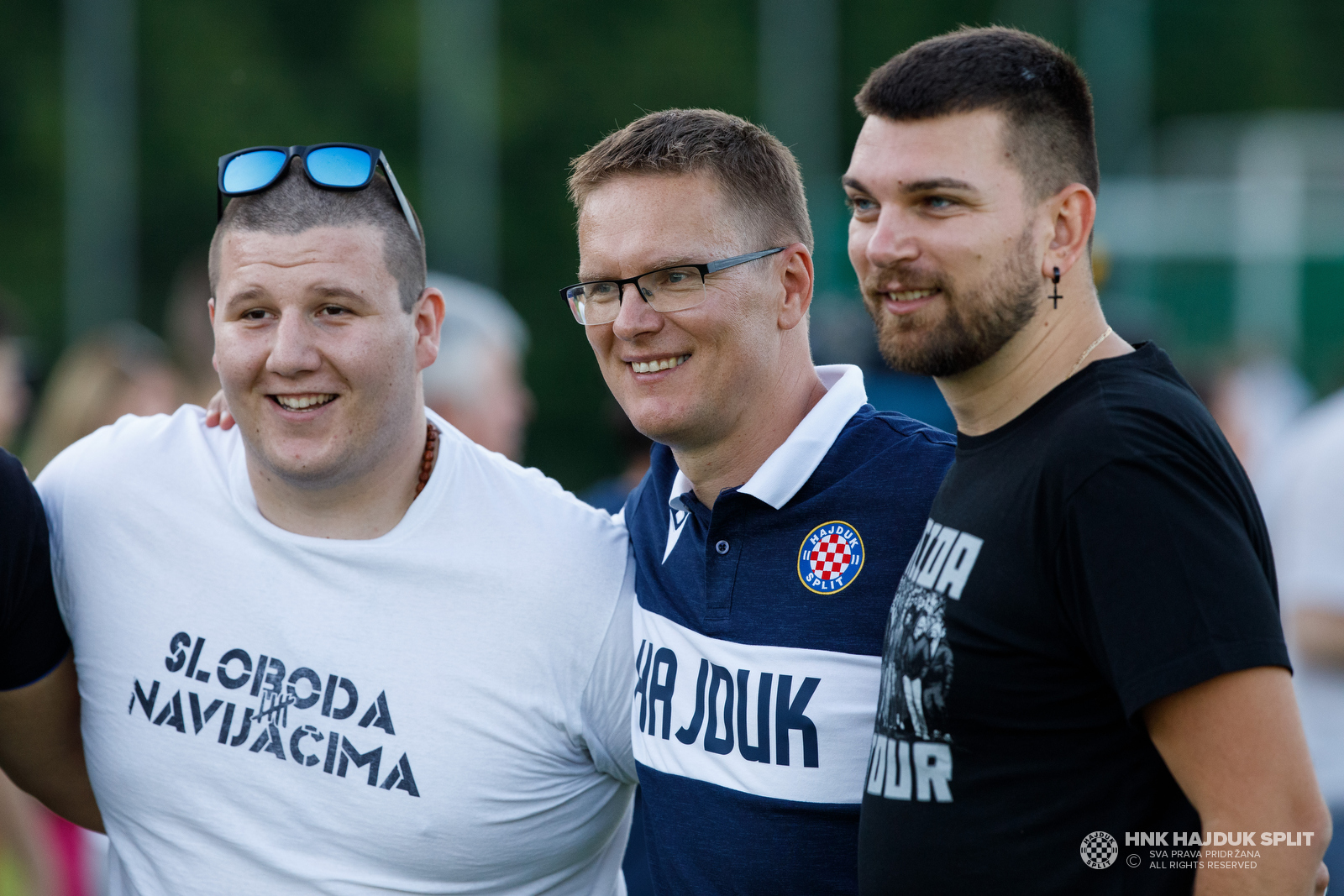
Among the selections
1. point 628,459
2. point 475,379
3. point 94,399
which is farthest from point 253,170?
point 94,399

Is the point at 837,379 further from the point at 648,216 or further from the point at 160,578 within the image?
the point at 160,578

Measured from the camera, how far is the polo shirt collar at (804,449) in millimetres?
2578

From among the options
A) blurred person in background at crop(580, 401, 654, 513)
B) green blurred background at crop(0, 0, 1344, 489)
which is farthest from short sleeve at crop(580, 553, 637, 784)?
green blurred background at crop(0, 0, 1344, 489)

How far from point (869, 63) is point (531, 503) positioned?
1734 centimetres

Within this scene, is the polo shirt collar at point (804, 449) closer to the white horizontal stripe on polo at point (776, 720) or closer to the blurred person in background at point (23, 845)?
the white horizontal stripe on polo at point (776, 720)

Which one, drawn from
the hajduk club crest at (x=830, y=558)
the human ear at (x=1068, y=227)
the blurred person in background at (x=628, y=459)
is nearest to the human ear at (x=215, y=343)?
the hajduk club crest at (x=830, y=558)

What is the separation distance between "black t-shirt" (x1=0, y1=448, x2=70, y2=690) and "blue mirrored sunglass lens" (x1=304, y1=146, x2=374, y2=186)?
2.74 ft

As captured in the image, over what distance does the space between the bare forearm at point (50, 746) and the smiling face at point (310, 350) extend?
2.17 feet

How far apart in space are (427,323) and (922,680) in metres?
1.43

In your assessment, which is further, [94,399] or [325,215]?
[94,399]

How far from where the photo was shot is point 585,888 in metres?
2.94

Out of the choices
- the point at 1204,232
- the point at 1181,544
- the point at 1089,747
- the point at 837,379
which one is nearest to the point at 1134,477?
the point at 1181,544

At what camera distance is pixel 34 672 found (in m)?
2.85

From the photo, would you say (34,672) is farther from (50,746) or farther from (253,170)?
(253,170)
